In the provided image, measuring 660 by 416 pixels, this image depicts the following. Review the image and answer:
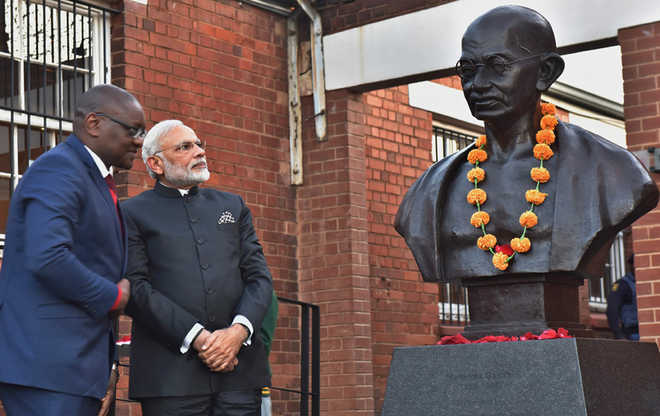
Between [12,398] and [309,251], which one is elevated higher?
[309,251]

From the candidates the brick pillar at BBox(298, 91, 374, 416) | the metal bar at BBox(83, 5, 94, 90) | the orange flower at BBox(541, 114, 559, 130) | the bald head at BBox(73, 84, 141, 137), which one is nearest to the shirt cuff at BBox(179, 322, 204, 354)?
the bald head at BBox(73, 84, 141, 137)

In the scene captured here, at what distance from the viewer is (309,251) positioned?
900 centimetres

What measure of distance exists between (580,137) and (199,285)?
168 centimetres

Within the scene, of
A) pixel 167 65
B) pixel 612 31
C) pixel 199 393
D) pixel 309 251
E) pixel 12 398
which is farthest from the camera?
pixel 309 251

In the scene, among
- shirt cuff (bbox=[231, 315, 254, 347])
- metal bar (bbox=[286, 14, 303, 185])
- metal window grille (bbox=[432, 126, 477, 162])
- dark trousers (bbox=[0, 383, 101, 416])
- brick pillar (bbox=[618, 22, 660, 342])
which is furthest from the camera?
metal window grille (bbox=[432, 126, 477, 162])

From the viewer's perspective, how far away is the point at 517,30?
4.39m

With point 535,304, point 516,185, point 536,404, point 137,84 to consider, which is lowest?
point 536,404

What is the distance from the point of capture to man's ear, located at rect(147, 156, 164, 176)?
170 inches

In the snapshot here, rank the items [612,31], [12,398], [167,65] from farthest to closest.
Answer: [167,65] → [612,31] → [12,398]

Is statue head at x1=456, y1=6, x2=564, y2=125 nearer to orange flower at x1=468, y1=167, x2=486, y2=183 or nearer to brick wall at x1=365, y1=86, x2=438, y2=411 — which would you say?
orange flower at x1=468, y1=167, x2=486, y2=183

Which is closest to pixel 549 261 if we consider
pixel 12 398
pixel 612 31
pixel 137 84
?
pixel 12 398

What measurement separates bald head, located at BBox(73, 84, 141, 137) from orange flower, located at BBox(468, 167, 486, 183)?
59.3 inches

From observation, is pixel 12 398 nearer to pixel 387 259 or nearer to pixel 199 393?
A: pixel 199 393

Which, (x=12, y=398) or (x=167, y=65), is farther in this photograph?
(x=167, y=65)
